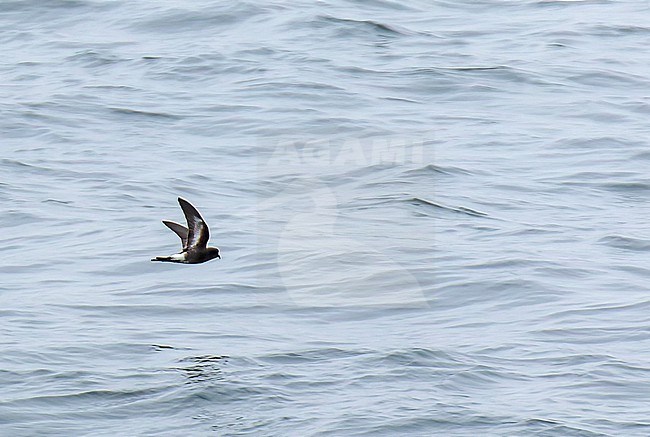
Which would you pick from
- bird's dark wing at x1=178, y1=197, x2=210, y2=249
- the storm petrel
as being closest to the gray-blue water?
the storm petrel

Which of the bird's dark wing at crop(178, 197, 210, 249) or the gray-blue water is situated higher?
the bird's dark wing at crop(178, 197, 210, 249)

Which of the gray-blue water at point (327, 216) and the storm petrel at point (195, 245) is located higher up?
the storm petrel at point (195, 245)

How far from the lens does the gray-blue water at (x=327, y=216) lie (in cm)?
1034

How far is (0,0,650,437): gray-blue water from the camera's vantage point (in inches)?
407

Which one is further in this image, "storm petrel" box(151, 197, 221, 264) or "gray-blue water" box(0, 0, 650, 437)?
"storm petrel" box(151, 197, 221, 264)

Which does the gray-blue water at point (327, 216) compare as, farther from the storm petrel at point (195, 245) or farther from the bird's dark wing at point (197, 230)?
the bird's dark wing at point (197, 230)

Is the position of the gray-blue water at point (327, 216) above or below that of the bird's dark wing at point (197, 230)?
below

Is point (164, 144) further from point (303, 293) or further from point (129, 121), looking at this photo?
point (303, 293)

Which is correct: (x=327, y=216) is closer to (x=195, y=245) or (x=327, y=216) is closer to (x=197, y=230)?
(x=195, y=245)

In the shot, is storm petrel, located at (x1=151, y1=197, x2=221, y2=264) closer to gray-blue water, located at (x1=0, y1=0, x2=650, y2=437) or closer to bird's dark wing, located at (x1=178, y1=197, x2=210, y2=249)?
bird's dark wing, located at (x1=178, y1=197, x2=210, y2=249)

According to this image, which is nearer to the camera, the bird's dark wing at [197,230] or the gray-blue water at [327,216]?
the gray-blue water at [327,216]

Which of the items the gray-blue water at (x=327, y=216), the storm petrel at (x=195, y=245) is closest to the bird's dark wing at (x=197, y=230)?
the storm petrel at (x=195, y=245)

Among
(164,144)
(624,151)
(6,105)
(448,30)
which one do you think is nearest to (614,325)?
(624,151)

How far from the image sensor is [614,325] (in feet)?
39.0
